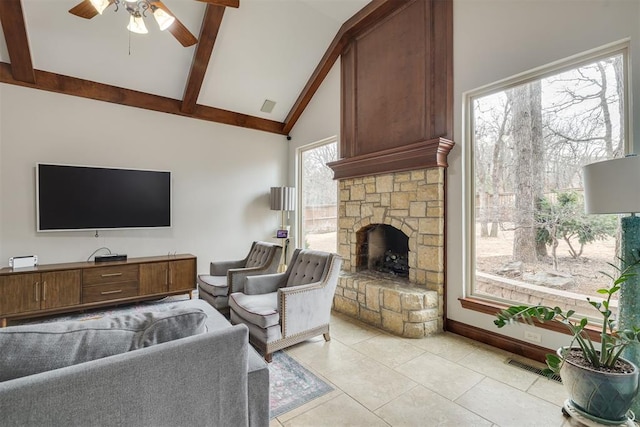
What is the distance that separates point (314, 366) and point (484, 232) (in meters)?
2.09

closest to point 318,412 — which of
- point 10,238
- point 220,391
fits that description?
point 220,391

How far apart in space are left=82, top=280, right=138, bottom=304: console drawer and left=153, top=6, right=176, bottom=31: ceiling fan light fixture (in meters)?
3.00

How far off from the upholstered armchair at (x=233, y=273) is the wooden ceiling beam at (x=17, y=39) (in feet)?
10.4

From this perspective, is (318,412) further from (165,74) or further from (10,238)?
Result: (165,74)

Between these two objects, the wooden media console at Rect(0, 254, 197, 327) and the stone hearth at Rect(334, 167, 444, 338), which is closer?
the stone hearth at Rect(334, 167, 444, 338)

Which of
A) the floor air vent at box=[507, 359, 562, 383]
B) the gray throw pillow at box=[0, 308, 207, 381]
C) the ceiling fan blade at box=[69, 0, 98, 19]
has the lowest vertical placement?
the floor air vent at box=[507, 359, 562, 383]

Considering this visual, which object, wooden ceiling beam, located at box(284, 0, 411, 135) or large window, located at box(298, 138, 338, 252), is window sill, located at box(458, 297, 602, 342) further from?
wooden ceiling beam, located at box(284, 0, 411, 135)

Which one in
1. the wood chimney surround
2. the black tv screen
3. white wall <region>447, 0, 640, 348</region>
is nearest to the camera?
white wall <region>447, 0, 640, 348</region>

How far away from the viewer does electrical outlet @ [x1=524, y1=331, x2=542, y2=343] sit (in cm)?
251

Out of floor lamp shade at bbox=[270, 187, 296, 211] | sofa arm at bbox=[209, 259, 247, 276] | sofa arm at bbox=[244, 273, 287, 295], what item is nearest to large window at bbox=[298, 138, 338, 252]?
floor lamp shade at bbox=[270, 187, 296, 211]

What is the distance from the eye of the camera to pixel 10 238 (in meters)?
3.53

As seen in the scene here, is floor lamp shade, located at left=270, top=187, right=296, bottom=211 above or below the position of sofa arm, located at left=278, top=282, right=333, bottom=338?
above

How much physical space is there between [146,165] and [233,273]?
2251 mm

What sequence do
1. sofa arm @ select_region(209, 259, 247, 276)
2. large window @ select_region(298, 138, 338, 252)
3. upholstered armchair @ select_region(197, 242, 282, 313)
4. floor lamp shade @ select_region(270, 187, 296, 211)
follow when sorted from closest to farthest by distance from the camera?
upholstered armchair @ select_region(197, 242, 282, 313) < sofa arm @ select_region(209, 259, 247, 276) < large window @ select_region(298, 138, 338, 252) < floor lamp shade @ select_region(270, 187, 296, 211)
